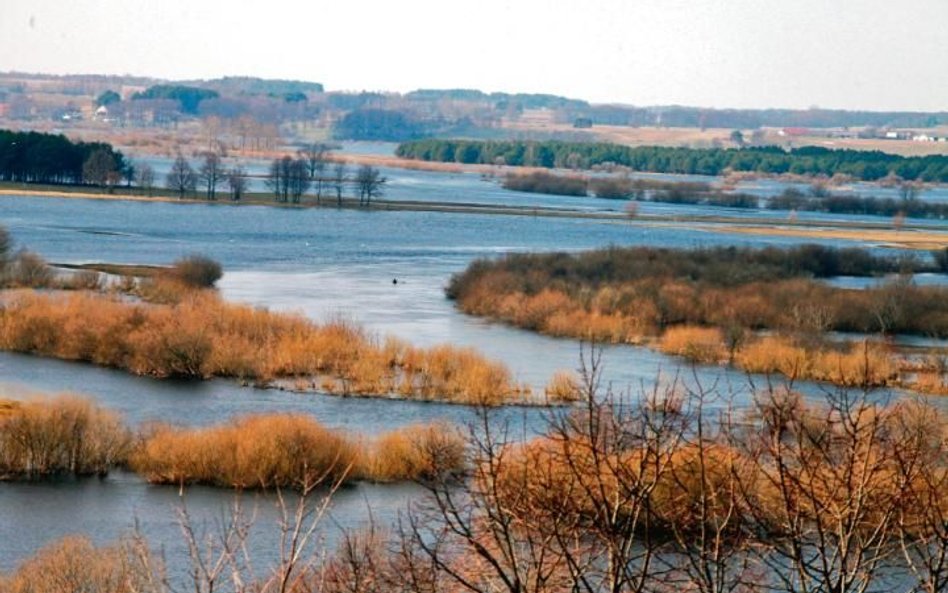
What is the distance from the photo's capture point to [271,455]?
59.6 feet

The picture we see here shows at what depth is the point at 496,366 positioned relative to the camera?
25.9 metres

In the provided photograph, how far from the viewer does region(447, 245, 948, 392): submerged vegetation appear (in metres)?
29.0

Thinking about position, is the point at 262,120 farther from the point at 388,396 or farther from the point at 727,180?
the point at 388,396

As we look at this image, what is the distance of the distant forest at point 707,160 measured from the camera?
127875 mm

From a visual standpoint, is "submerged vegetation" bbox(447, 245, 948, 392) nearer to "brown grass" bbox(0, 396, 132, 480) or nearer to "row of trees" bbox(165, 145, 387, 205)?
"brown grass" bbox(0, 396, 132, 480)

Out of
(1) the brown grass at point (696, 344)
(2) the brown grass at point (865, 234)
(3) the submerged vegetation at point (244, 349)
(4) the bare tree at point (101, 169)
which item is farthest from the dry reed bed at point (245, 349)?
(4) the bare tree at point (101, 169)

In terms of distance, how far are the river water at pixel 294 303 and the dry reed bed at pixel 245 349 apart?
64cm

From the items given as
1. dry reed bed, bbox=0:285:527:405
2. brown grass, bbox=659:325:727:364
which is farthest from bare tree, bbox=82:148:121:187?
brown grass, bbox=659:325:727:364

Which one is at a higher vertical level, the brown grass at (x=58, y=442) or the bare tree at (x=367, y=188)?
the brown grass at (x=58, y=442)

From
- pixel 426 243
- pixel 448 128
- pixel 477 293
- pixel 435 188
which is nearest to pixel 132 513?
pixel 477 293

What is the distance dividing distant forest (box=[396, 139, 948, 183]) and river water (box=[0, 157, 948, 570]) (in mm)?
60640

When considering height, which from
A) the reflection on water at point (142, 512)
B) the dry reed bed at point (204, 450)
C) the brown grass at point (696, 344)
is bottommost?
the brown grass at point (696, 344)

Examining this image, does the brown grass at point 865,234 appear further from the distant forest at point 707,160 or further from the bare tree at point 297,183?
the distant forest at point 707,160

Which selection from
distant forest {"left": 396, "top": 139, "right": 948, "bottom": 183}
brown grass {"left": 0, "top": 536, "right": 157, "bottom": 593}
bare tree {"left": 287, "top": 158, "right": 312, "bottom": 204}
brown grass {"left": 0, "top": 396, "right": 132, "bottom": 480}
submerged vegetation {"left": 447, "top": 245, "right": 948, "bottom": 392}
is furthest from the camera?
distant forest {"left": 396, "top": 139, "right": 948, "bottom": 183}
